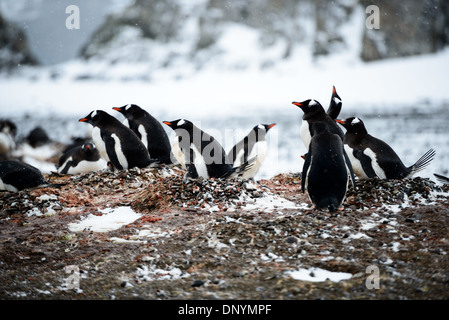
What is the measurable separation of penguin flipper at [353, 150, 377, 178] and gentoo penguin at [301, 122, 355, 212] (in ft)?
2.83

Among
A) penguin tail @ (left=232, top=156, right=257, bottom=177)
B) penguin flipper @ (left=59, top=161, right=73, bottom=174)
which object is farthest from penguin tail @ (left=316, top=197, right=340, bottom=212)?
penguin flipper @ (left=59, top=161, right=73, bottom=174)

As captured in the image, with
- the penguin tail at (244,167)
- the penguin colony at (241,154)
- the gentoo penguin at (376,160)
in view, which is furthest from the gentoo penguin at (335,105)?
the penguin tail at (244,167)

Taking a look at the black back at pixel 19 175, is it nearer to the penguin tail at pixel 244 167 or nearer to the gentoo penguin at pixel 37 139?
the penguin tail at pixel 244 167

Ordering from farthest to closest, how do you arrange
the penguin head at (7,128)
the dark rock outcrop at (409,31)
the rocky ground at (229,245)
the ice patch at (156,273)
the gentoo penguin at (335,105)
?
the dark rock outcrop at (409,31) → the penguin head at (7,128) → the gentoo penguin at (335,105) → the ice patch at (156,273) → the rocky ground at (229,245)

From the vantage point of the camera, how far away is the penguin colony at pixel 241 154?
4.57 metres

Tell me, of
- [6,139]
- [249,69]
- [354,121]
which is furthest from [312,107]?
[249,69]

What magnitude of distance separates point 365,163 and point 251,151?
4.55 feet

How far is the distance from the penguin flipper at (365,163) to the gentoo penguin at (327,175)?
86 centimetres

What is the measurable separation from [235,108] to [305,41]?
1565 centimetres

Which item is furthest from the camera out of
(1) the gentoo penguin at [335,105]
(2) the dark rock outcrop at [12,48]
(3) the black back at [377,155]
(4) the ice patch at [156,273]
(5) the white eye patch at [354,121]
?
(2) the dark rock outcrop at [12,48]

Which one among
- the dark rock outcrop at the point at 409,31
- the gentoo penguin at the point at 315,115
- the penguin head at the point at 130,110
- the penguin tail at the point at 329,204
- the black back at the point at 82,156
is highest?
the dark rock outcrop at the point at 409,31

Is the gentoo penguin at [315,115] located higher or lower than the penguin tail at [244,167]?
higher

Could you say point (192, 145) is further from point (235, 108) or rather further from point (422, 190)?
point (235, 108)

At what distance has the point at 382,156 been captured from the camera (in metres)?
5.45
